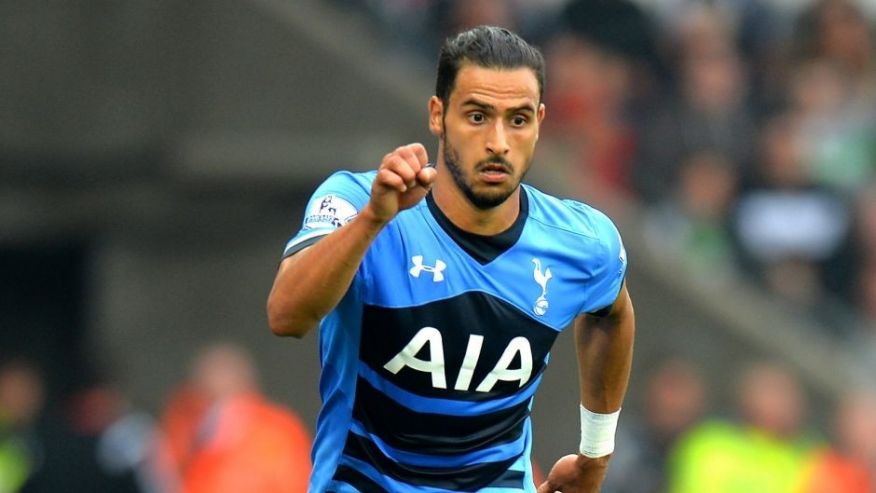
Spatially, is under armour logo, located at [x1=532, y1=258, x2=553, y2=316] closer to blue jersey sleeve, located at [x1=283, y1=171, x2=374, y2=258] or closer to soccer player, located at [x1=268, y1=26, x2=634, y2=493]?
soccer player, located at [x1=268, y1=26, x2=634, y2=493]

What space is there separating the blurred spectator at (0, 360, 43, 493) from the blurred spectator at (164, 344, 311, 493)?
1.01 m

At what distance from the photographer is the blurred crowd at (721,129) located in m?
13.0

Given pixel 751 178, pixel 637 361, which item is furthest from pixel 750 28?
pixel 637 361

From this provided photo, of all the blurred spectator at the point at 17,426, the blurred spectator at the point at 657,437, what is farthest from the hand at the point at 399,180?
the blurred spectator at the point at 17,426

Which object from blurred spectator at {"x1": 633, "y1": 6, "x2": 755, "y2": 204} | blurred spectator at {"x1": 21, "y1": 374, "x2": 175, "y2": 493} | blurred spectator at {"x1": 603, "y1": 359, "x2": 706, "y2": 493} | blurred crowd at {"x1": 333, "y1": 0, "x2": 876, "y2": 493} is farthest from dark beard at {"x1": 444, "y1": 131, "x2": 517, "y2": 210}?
blurred spectator at {"x1": 633, "y1": 6, "x2": 755, "y2": 204}

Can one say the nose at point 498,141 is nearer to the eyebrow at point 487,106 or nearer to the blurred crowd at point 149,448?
the eyebrow at point 487,106

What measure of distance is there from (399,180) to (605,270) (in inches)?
47.7

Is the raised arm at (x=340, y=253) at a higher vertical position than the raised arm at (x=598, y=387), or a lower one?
higher

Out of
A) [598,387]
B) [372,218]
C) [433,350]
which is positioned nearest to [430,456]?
[433,350]

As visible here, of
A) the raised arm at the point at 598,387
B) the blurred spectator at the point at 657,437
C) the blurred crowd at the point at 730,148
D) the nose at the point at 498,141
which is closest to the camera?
the nose at the point at 498,141

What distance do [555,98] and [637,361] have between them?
6.71ft

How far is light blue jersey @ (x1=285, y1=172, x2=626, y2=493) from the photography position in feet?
16.8

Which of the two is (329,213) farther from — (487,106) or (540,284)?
(540,284)

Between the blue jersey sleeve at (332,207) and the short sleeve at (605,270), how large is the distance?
803mm
